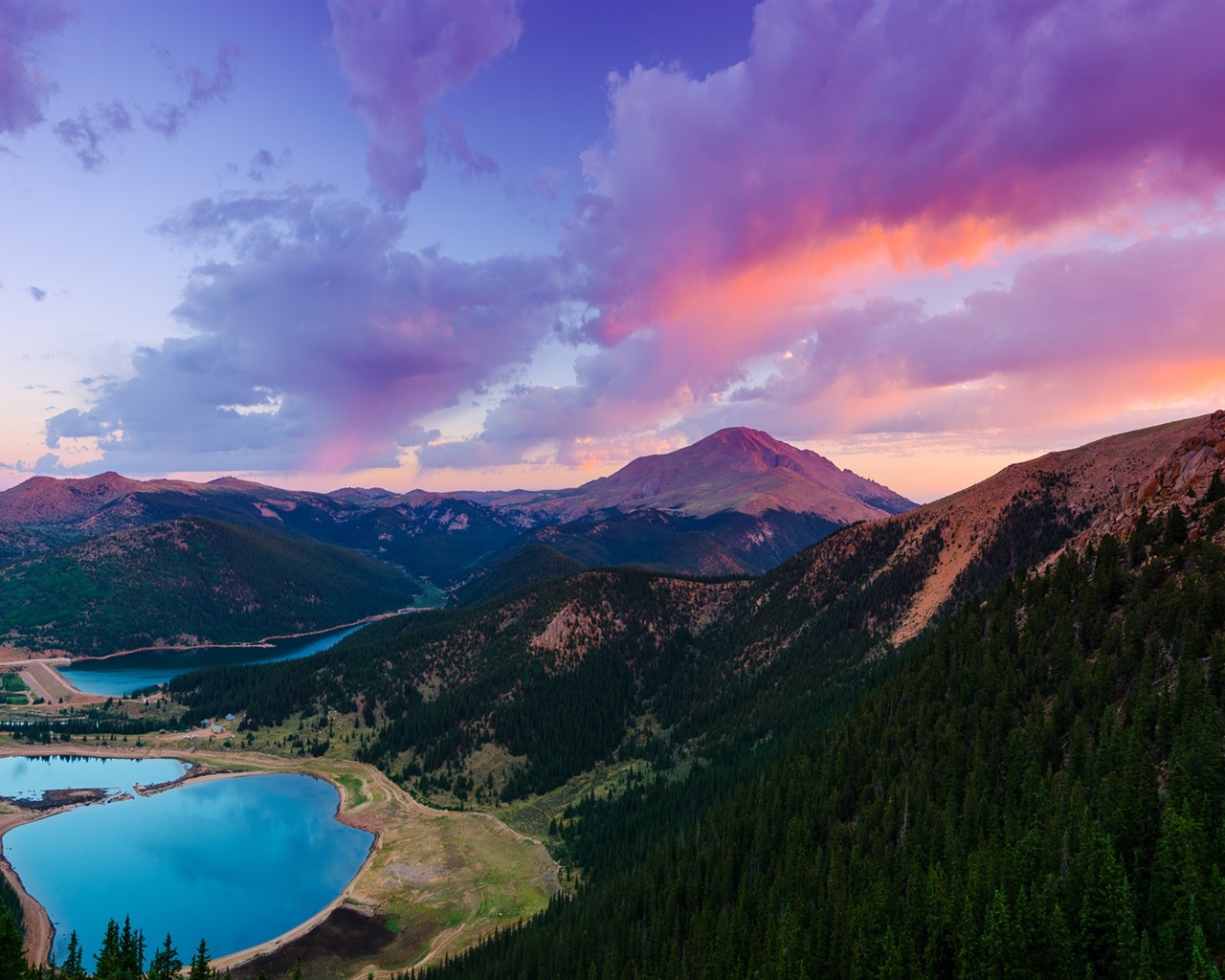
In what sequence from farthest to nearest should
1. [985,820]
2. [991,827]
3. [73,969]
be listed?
[73,969], [985,820], [991,827]

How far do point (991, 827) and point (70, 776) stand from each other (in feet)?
754

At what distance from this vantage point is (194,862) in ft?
478

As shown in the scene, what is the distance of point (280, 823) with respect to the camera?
164625 mm

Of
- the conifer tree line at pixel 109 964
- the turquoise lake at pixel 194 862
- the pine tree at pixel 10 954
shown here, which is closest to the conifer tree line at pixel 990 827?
the conifer tree line at pixel 109 964

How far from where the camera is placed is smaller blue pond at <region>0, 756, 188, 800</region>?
17725 cm

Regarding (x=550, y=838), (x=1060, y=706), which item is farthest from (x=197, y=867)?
(x=1060, y=706)

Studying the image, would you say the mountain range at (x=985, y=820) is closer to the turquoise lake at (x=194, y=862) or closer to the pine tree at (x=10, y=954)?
the turquoise lake at (x=194, y=862)

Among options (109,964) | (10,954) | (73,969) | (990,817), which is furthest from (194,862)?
(990,817)

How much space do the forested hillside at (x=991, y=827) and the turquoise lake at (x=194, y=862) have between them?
48.2 meters

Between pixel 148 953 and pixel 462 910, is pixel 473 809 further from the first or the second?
pixel 148 953

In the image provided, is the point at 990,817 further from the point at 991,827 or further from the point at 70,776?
the point at 70,776

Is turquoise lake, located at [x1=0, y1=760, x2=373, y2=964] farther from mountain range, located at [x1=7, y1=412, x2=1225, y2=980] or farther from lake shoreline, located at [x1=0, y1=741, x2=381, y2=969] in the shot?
mountain range, located at [x1=7, y1=412, x2=1225, y2=980]

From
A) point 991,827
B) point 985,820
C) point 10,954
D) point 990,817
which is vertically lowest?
point 985,820

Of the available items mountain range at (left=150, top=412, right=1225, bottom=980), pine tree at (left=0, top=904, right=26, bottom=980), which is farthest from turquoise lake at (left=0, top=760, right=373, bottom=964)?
pine tree at (left=0, top=904, right=26, bottom=980)
